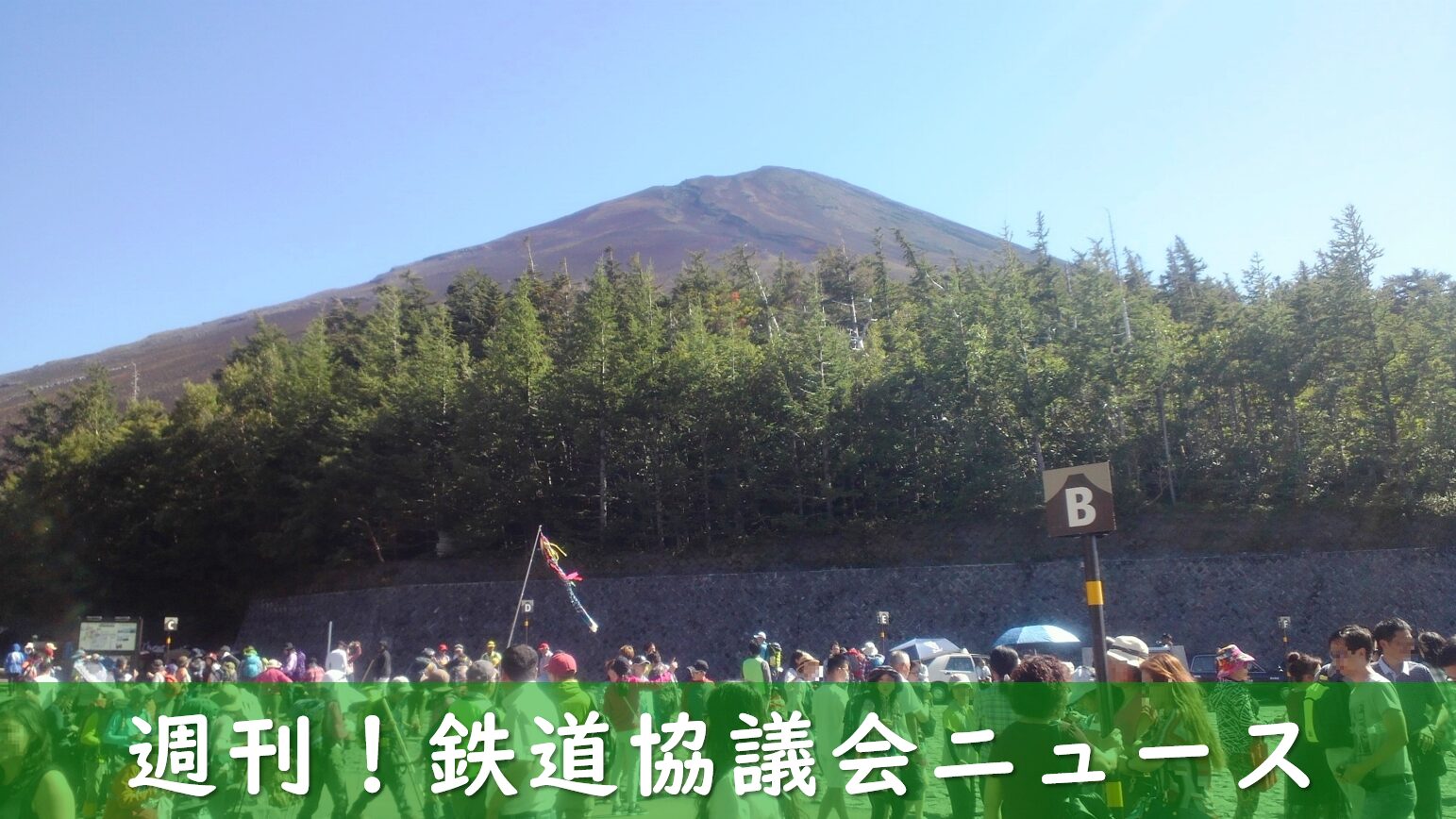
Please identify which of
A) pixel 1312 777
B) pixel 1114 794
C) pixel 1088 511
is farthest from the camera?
pixel 1088 511

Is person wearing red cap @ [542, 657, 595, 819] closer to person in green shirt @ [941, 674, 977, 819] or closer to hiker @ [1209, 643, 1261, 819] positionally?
person in green shirt @ [941, 674, 977, 819]

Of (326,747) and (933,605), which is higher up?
(326,747)

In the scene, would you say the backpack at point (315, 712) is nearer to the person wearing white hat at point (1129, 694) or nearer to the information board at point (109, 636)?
the person wearing white hat at point (1129, 694)

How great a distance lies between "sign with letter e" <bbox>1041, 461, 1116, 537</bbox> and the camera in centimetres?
726

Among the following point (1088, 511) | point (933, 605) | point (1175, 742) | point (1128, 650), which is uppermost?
point (1088, 511)

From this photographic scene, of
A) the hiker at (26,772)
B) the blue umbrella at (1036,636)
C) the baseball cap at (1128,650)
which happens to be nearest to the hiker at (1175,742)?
the baseball cap at (1128,650)

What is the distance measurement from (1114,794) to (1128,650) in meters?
1.30

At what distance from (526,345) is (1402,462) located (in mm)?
36474

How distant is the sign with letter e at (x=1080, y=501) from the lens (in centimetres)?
726

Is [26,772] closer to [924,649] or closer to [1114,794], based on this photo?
[1114,794]
